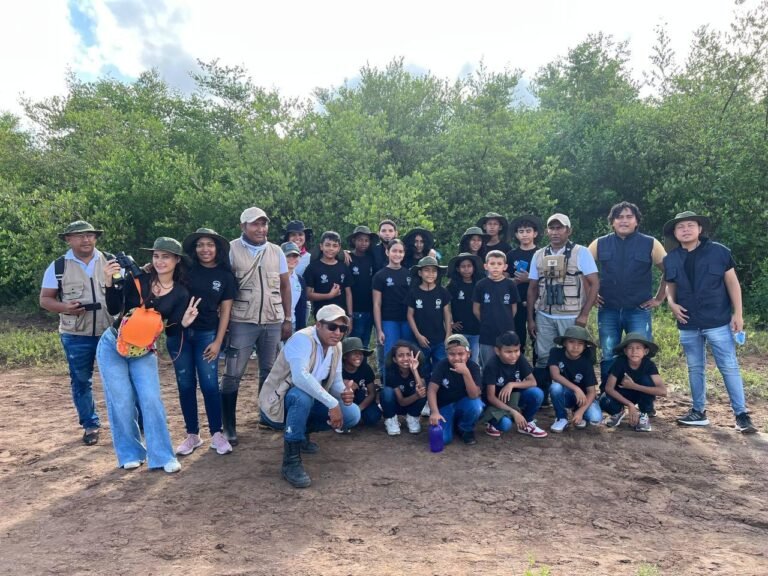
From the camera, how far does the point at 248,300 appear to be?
454 cm

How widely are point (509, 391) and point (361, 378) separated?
52.9 inches

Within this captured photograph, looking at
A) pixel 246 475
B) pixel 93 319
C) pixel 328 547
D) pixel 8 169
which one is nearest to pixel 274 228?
pixel 93 319

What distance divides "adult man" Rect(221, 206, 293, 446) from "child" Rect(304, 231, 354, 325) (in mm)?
1268


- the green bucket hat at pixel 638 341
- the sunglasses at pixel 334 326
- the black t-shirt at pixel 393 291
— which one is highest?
the black t-shirt at pixel 393 291

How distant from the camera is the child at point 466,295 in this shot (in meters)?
5.60

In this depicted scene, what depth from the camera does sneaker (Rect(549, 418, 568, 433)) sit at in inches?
196

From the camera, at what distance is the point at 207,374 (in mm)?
4387

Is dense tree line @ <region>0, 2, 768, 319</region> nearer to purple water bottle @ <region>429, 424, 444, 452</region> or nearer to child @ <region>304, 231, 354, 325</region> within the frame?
child @ <region>304, 231, 354, 325</region>

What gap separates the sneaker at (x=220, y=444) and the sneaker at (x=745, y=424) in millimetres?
4520

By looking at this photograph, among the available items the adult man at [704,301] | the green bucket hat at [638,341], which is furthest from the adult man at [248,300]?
the adult man at [704,301]

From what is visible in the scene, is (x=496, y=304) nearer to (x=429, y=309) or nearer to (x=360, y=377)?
(x=429, y=309)

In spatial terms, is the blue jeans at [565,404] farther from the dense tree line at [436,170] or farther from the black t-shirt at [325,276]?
the dense tree line at [436,170]

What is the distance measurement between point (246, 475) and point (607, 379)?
3.35 meters

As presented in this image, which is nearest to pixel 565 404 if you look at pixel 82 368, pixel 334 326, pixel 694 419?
pixel 694 419
